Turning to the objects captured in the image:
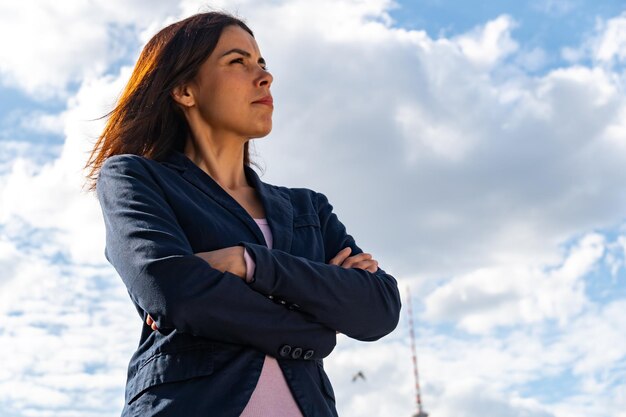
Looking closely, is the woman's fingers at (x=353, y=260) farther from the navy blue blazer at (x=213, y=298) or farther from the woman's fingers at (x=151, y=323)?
the woman's fingers at (x=151, y=323)

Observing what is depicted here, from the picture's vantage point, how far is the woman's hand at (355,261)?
4.37 meters

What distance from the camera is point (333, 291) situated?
3965 millimetres

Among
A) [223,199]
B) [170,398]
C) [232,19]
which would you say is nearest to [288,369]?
[170,398]

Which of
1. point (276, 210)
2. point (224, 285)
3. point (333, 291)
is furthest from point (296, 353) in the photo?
point (276, 210)

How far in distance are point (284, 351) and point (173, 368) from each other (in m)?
0.44

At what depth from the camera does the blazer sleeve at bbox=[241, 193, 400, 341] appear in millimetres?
3828

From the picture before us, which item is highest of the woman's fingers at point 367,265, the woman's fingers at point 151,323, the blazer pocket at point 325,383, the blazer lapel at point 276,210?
the blazer lapel at point 276,210

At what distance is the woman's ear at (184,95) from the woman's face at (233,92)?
0.05ft

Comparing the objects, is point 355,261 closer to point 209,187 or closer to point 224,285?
point 209,187

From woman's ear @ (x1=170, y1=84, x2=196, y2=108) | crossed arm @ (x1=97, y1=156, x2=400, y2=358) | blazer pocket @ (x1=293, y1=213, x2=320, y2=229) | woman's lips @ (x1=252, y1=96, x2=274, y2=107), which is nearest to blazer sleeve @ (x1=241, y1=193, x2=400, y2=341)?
crossed arm @ (x1=97, y1=156, x2=400, y2=358)

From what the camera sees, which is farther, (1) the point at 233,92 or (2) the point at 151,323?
(1) the point at 233,92

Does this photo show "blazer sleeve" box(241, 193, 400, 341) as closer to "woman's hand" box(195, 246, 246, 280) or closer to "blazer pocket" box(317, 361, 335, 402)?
"woman's hand" box(195, 246, 246, 280)

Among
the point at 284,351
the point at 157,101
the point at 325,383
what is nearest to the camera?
the point at 284,351

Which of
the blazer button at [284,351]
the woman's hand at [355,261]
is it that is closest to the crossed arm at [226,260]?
the blazer button at [284,351]
